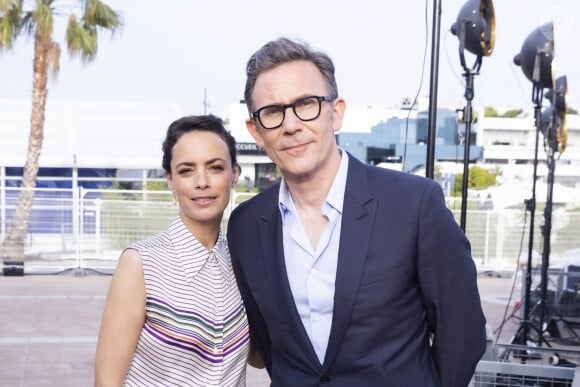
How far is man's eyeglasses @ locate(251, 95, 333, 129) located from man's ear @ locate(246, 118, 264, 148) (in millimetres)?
73

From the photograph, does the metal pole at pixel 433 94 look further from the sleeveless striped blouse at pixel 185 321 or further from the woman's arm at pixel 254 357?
the sleeveless striped blouse at pixel 185 321

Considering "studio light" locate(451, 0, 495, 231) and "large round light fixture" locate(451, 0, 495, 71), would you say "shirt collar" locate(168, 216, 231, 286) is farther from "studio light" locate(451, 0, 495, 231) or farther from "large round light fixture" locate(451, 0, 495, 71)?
"large round light fixture" locate(451, 0, 495, 71)

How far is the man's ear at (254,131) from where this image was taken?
1.86m

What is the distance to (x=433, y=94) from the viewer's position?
3.26m

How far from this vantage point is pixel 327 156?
1832 mm

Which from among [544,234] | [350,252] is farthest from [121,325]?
[544,234]

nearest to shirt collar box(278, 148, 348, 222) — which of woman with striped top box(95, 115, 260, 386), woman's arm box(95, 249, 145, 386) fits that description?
woman with striped top box(95, 115, 260, 386)

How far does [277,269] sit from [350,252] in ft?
0.73

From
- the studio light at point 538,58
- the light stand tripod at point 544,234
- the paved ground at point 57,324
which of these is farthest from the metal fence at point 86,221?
the studio light at point 538,58

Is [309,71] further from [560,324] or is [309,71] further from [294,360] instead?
[560,324]

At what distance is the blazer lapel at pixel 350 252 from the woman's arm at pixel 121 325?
0.58m

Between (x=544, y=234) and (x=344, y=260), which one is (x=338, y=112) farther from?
(x=544, y=234)

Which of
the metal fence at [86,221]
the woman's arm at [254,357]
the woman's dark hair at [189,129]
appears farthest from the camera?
the metal fence at [86,221]

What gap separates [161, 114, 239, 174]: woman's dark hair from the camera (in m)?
2.09
